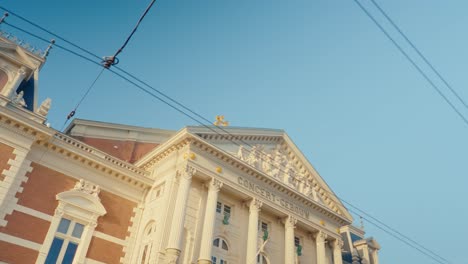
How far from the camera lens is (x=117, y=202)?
2303 centimetres

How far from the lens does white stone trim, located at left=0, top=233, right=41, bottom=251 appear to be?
18.1m

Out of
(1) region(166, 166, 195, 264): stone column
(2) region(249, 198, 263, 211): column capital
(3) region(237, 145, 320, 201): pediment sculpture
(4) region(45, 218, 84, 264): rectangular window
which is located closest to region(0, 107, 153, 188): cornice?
(1) region(166, 166, 195, 264): stone column

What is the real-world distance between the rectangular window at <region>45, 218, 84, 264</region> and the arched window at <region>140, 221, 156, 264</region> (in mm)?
3548

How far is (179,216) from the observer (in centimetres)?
2086

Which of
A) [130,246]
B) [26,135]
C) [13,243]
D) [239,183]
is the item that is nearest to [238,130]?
[239,183]

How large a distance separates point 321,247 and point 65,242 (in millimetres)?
18125

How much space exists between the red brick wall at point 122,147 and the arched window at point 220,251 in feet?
34.0

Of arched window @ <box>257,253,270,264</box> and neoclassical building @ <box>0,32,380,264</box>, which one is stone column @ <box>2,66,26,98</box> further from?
arched window @ <box>257,253,270,264</box>

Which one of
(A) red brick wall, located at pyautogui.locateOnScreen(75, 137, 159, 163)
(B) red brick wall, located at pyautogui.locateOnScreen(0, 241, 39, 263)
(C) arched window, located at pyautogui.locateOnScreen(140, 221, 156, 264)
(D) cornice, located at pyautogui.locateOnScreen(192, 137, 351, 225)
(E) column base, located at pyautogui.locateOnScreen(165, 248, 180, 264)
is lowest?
(B) red brick wall, located at pyautogui.locateOnScreen(0, 241, 39, 263)

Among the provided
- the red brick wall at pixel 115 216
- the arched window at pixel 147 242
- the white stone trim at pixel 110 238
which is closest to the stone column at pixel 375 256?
the arched window at pixel 147 242

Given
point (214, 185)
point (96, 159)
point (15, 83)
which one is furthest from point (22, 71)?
point (214, 185)

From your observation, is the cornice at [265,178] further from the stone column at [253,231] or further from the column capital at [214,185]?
the stone column at [253,231]

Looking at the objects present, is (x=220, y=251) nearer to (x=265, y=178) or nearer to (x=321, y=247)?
(x=265, y=178)

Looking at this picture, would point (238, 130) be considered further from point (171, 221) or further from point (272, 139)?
point (171, 221)
